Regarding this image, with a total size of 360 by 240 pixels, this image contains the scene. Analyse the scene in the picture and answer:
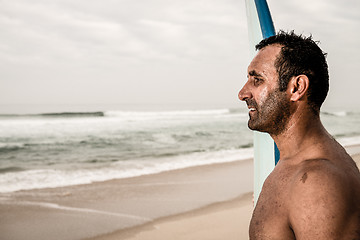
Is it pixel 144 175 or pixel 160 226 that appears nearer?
pixel 160 226

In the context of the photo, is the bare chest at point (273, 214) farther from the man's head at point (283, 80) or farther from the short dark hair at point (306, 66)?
the short dark hair at point (306, 66)

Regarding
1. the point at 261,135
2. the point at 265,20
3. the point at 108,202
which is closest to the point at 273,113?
the point at 261,135

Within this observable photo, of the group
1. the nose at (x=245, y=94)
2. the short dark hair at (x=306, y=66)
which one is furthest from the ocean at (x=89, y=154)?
the short dark hair at (x=306, y=66)

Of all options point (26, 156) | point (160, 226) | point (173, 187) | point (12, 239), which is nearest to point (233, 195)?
point (173, 187)

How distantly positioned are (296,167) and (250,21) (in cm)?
209

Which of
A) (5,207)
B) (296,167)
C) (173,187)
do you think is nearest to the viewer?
(296,167)

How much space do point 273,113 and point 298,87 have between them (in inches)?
5.6

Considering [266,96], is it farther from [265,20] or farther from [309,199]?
[265,20]

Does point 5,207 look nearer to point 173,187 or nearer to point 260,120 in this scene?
point 173,187

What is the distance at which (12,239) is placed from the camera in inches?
161

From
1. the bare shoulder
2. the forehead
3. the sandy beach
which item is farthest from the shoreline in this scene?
the bare shoulder

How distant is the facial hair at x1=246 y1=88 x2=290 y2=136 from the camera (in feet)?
4.70

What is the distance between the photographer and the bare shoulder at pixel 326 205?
1.06m

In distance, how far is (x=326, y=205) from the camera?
3.46 ft
